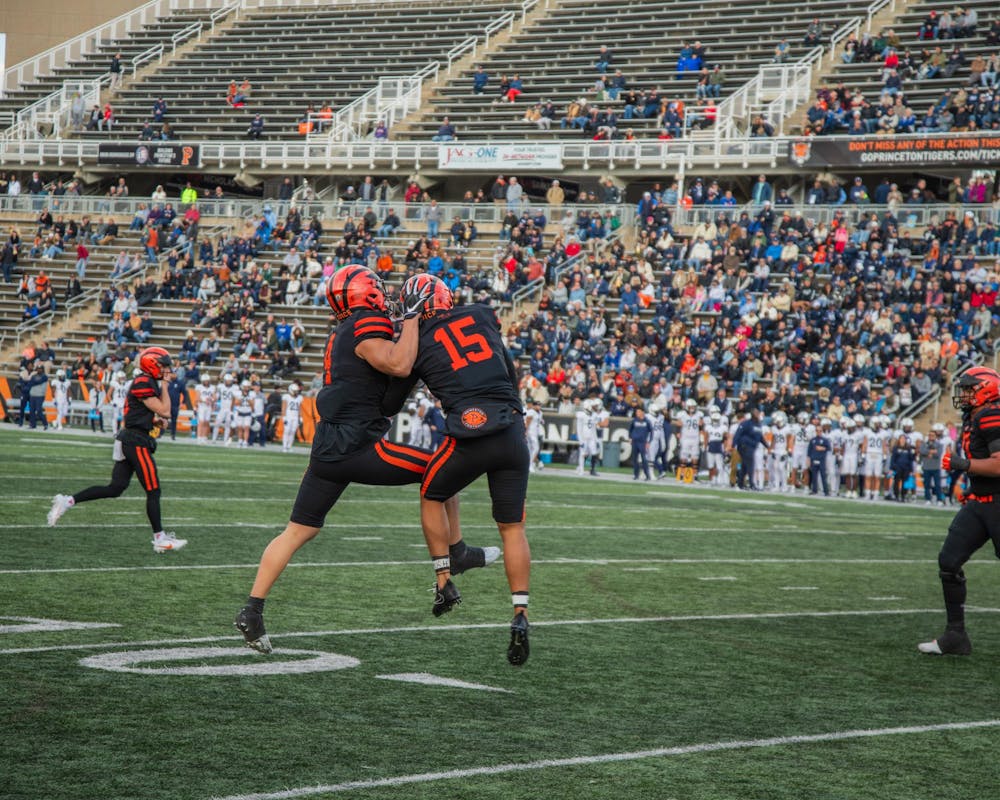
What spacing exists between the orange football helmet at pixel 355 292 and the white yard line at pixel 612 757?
7.07 feet

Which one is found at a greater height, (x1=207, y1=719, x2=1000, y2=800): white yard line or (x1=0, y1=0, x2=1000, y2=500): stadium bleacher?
(x1=0, y1=0, x2=1000, y2=500): stadium bleacher

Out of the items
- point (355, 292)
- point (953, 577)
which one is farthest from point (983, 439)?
point (355, 292)

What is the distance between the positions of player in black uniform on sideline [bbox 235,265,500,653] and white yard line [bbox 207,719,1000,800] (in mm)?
1742

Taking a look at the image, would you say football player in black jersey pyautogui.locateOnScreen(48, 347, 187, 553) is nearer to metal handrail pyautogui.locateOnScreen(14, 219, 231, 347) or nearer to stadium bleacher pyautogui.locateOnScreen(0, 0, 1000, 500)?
stadium bleacher pyautogui.locateOnScreen(0, 0, 1000, 500)

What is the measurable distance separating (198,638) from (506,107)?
33.3 metres

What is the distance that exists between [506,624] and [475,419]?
7.24 ft

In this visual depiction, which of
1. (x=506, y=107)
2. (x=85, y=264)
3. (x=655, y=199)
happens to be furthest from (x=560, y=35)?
(x=85, y=264)

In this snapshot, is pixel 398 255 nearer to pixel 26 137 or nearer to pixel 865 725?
pixel 26 137

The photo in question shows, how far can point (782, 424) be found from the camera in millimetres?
25109

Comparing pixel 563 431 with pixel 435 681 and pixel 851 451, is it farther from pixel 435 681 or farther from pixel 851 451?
pixel 435 681

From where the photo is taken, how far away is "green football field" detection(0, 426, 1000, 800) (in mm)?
4812

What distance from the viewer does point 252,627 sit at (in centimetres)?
627

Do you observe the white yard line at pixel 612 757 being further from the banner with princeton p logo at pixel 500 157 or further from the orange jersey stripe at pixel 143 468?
the banner with princeton p logo at pixel 500 157

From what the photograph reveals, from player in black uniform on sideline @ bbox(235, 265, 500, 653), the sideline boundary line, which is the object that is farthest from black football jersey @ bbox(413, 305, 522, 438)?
the sideline boundary line
